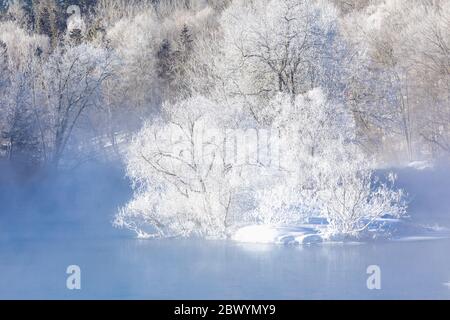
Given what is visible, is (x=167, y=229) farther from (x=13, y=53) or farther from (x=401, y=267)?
(x=13, y=53)

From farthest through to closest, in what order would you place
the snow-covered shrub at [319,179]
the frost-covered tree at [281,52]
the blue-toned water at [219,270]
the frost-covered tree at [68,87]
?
1. the frost-covered tree at [68,87]
2. the frost-covered tree at [281,52]
3. the snow-covered shrub at [319,179]
4. the blue-toned water at [219,270]

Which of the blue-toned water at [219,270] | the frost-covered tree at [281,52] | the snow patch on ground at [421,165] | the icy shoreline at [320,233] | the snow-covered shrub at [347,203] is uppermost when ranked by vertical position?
the frost-covered tree at [281,52]

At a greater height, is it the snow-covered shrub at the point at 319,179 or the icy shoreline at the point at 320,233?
the snow-covered shrub at the point at 319,179

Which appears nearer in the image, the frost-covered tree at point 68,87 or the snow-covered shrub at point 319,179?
the snow-covered shrub at point 319,179

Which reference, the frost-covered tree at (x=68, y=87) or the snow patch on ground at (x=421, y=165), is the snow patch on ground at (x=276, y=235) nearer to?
the snow patch on ground at (x=421, y=165)

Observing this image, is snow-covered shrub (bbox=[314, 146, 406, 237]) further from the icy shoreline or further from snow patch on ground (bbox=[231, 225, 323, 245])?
snow patch on ground (bbox=[231, 225, 323, 245])

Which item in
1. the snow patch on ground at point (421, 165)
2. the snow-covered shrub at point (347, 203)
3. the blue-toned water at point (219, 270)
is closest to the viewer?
the blue-toned water at point (219, 270)

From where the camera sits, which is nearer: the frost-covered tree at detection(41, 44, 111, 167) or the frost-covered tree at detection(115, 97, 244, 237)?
the frost-covered tree at detection(115, 97, 244, 237)

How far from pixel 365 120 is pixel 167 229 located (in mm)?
15048

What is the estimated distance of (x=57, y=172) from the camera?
33594 millimetres

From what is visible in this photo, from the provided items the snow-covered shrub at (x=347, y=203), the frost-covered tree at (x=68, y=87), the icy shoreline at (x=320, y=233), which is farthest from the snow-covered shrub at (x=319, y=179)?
the frost-covered tree at (x=68, y=87)

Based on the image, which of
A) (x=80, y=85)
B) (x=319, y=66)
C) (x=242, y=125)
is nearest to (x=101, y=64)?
(x=80, y=85)

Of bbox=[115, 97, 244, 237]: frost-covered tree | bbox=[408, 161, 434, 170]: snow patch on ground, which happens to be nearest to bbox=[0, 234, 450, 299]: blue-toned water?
bbox=[115, 97, 244, 237]: frost-covered tree

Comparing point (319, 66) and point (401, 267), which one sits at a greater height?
point (319, 66)
